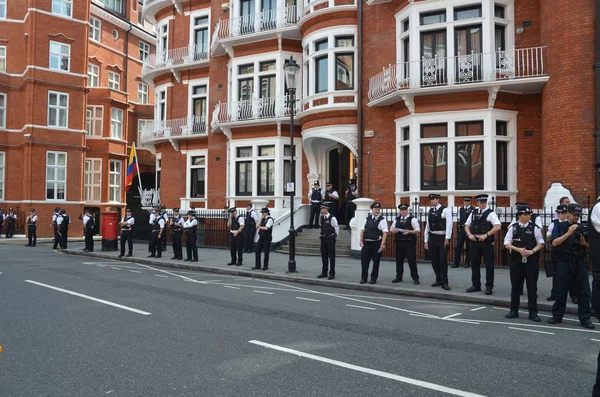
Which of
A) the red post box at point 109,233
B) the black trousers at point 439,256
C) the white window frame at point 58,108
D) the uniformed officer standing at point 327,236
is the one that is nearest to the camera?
the black trousers at point 439,256

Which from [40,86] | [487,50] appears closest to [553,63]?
[487,50]

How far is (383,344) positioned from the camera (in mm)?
6004

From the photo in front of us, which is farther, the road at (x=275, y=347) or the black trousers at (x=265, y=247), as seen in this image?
the black trousers at (x=265, y=247)

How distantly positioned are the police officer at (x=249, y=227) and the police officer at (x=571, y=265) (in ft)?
33.9

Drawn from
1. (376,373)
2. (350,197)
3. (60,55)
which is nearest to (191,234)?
(350,197)

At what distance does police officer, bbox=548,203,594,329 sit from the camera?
7.45m

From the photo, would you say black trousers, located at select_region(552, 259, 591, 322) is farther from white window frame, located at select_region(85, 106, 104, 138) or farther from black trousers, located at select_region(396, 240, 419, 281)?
white window frame, located at select_region(85, 106, 104, 138)

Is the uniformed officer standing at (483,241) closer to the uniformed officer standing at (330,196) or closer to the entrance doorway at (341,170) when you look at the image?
the uniformed officer standing at (330,196)

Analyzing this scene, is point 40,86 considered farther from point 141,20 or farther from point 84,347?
point 84,347

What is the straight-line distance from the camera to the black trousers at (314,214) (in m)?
18.4

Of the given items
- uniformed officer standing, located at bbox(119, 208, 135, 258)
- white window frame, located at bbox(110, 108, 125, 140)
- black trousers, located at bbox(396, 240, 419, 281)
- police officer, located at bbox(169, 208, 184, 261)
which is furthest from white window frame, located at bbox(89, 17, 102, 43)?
black trousers, located at bbox(396, 240, 419, 281)

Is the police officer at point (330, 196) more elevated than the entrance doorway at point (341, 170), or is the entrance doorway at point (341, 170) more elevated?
the entrance doorway at point (341, 170)

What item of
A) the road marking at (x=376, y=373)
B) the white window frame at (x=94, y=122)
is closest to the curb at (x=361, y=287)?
the road marking at (x=376, y=373)

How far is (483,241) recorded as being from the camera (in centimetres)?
978
